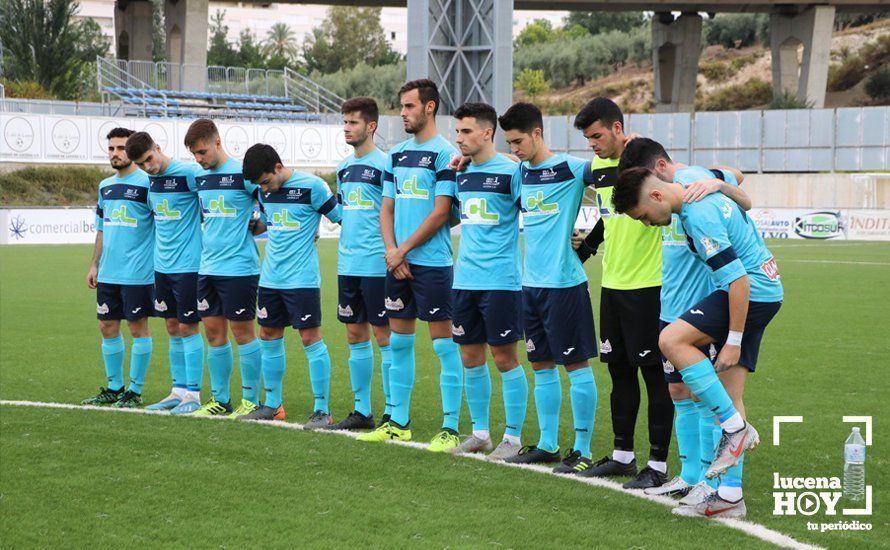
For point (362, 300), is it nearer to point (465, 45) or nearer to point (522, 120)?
point (522, 120)

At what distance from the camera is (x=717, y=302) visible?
18.0 ft

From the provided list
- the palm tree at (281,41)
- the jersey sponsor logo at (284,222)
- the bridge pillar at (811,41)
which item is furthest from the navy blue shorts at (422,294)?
the palm tree at (281,41)

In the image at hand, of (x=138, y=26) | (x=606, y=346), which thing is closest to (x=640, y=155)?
(x=606, y=346)

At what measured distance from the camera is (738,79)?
267ft

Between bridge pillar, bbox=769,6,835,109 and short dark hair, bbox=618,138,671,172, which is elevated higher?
bridge pillar, bbox=769,6,835,109

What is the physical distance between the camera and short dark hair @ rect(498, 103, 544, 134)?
22.1ft

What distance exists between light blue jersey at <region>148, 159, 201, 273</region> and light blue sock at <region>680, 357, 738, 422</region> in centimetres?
464

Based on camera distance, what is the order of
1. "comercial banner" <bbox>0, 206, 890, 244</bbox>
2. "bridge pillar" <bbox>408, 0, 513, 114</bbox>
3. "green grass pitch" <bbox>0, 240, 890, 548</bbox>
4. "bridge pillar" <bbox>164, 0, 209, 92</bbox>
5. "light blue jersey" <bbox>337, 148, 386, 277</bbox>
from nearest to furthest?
"green grass pitch" <bbox>0, 240, 890, 548</bbox>, "light blue jersey" <bbox>337, 148, 386, 277</bbox>, "comercial banner" <bbox>0, 206, 890, 244</bbox>, "bridge pillar" <bbox>408, 0, 513, 114</bbox>, "bridge pillar" <bbox>164, 0, 209, 92</bbox>

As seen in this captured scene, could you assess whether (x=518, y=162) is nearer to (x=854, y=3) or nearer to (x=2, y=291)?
(x=2, y=291)

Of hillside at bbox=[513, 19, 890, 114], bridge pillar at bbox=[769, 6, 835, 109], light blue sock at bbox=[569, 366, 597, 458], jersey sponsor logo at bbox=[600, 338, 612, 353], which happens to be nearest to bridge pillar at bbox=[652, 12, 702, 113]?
bridge pillar at bbox=[769, 6, 835, 109]

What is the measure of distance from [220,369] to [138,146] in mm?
1860

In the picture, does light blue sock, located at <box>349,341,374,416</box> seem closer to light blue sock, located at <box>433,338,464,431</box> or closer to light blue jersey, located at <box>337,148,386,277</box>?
light blue jersey, located at <box>337,148,386,277</box>

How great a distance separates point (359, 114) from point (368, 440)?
2.32 metres

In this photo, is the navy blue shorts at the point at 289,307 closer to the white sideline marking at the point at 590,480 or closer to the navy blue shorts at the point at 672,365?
the white sideline marking at the point at 590,480
